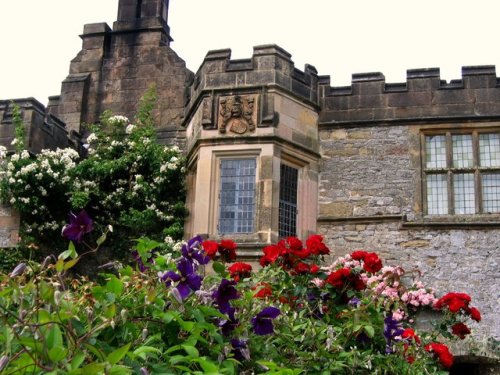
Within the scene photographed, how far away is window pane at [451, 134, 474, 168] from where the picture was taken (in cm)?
1149

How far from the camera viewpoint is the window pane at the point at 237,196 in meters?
11.0

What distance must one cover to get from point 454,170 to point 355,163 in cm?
156

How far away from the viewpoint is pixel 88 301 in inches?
137

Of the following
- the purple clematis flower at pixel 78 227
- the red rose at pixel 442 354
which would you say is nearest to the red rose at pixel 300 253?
the red rose at pixel 442 354

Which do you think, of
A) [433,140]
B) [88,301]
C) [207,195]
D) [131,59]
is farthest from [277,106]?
[88,301]

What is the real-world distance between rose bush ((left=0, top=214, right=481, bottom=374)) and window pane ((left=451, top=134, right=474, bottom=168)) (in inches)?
225

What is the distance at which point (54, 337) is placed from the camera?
2.76 m

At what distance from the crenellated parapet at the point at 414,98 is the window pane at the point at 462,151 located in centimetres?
35

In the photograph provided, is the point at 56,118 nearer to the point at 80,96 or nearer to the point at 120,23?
the point at 80,96

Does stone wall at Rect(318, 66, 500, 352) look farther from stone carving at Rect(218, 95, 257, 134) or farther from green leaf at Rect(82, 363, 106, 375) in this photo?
green leaf at Rect(82, 363, 106, 375)

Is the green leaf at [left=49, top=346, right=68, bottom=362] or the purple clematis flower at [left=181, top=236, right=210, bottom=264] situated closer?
the green leaf at [left=49, top=346, right=68, bottom=362]

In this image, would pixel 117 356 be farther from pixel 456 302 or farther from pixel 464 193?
pixel 464 193

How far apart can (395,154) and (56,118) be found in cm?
597

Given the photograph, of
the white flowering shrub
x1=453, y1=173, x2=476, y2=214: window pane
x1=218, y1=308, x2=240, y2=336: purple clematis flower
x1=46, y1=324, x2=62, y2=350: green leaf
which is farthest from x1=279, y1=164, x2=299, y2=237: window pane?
x1=46, y1=324, x2=62, y2=350: green leaf
